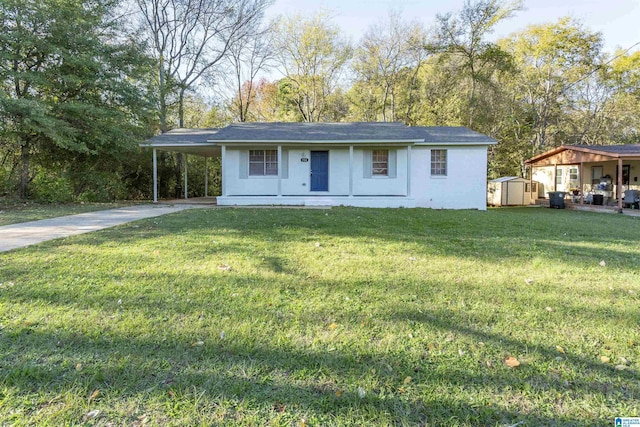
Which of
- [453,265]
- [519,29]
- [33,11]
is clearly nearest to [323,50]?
[519,29]

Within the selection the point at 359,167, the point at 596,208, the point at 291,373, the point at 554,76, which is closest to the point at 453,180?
the point at 359,167

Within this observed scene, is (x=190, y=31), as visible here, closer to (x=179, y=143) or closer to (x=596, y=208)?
(x=179, y=143)

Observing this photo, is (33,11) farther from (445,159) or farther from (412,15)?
(412,15)

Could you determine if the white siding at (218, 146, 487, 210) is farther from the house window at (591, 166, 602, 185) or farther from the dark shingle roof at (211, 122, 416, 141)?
the house window at (591, 166, 602, 185)

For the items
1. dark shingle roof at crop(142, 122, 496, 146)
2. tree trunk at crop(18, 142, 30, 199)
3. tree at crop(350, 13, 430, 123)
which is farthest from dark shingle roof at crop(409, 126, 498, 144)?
tree trunk at crop(18, 142, 30, 199)

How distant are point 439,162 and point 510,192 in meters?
7.78

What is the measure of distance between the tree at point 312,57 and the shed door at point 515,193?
14248 mm

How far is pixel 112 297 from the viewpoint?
3.24 meters

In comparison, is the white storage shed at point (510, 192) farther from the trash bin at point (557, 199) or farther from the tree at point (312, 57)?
the tree at point (312, 57)

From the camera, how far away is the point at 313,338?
2.55 meters

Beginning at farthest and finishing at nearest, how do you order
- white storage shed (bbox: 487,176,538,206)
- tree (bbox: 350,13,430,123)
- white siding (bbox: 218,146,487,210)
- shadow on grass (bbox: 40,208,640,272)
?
tree (bbox: 350,13,430,123) < white storage shed (bbox: 487,176,538,206) < white siding (bbox: 218,146,487,210) < shadow on grass (bbox: 40,208,640,272)

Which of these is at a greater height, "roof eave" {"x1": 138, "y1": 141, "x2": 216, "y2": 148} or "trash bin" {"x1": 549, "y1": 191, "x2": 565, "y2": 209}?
"roof eave" {"x1": 138, "y1": 141, "x2": 216, "y2": 148}

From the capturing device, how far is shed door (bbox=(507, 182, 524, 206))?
1919 cm

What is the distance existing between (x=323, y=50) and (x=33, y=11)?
58.5ft
